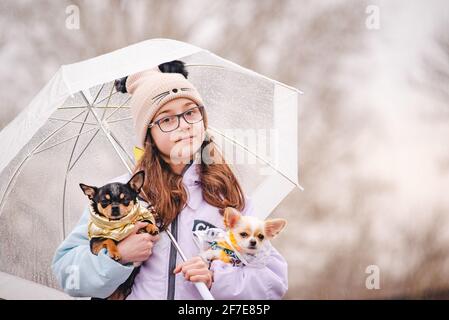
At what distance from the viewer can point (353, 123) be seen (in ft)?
9.43

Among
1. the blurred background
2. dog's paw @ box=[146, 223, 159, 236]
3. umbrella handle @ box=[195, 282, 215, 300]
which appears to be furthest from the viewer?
the blurred background

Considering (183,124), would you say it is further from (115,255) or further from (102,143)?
(115,255)

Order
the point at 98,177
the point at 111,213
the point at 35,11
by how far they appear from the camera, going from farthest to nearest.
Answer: the point at 35,11 < the point at 98,177 < the point at 111,213

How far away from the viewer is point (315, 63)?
2.87m

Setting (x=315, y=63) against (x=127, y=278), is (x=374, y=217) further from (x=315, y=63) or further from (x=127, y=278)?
(x=127, y=278)

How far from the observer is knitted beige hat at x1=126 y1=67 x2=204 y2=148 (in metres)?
2.35

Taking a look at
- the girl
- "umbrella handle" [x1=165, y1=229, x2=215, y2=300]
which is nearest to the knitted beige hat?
the girl

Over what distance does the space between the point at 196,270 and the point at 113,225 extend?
35 centimetres

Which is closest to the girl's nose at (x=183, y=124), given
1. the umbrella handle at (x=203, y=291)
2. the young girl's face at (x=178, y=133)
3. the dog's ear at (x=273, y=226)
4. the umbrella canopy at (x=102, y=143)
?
the young girl's face at (x=178, y=133)

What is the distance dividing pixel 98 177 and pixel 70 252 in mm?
308

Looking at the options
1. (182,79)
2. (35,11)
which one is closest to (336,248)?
(182,79)

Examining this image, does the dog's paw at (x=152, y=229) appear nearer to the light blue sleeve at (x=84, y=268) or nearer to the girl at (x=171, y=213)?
the girl at (x=171, y=213)

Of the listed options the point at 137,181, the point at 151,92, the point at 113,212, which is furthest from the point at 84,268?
the point at 151,92

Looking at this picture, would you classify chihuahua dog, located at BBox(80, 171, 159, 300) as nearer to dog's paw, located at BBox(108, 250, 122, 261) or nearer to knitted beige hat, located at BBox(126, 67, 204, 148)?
dog's paw, located at BBox(108, 250, 122, 261)
